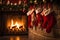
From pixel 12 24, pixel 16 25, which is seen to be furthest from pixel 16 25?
pixel 12 24

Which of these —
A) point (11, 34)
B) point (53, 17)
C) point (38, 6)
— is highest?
point (38, 6)

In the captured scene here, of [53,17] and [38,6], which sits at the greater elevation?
[38,6]

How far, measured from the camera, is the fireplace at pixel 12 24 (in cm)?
891

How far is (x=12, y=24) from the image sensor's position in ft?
29.3

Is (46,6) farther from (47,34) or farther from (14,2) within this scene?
(14,2)

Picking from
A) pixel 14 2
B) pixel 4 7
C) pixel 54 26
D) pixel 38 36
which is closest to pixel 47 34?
pixel 54 26

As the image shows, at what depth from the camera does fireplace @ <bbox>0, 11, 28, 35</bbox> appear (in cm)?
891

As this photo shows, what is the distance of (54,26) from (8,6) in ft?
11.4

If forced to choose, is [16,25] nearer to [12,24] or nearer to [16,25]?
[16,25]

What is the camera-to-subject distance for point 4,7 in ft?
27.1

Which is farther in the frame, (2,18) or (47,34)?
(2,18)

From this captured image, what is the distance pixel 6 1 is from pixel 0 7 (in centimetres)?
51

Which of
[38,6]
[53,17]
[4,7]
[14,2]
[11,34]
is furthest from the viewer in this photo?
[11,34]

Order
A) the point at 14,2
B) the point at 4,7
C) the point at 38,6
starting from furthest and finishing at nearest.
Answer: the point at 4,7
the point at 14,2
the point at 38,6
